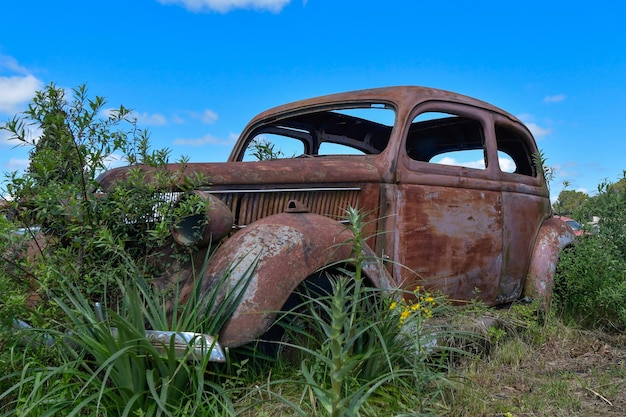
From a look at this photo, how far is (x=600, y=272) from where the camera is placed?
13.6 ft

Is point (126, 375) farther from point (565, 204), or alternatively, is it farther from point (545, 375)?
point (565, 204)

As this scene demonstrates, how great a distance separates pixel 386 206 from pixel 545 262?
5.72ft

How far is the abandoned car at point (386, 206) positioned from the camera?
2.50 metres

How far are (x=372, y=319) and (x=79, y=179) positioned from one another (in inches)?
62.0

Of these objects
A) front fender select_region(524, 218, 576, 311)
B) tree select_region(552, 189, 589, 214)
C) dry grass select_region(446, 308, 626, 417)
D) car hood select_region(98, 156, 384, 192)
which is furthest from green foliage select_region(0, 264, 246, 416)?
tree select_region(552, 189, 589, 214)

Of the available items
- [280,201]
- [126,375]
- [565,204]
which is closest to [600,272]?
[565,204]

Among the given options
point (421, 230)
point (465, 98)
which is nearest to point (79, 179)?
point (421, 230)

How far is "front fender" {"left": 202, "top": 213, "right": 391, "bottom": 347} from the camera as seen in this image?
7.57 feet

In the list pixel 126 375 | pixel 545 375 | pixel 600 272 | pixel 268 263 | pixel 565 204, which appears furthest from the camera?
pixel 565 204

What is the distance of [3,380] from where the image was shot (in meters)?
2.35

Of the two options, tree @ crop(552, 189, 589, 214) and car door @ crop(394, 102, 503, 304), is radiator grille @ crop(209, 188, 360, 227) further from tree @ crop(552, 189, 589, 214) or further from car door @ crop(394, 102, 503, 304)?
tree @ crop(552, 189, 589, 214)

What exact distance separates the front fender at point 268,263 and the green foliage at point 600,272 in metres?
2.32

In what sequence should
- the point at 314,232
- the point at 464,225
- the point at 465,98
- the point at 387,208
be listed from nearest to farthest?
the point at 314,232, the point at 387,208, the point at 464,225, the point at 465,98

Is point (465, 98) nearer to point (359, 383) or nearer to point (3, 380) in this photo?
point (359, 383)
